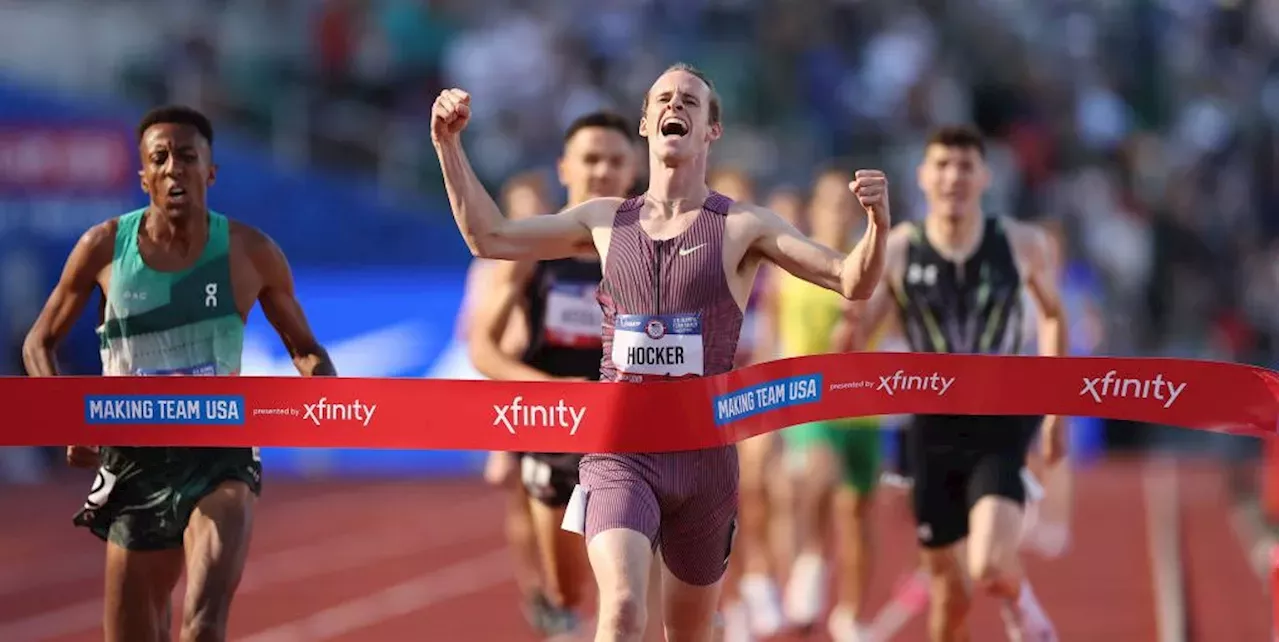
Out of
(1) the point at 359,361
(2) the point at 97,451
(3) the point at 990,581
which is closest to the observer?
(2) the point at 97,451

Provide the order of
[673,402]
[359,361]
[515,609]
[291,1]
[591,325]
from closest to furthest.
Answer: [673,402], [591,325], [515,609], [359,361], [291,1]

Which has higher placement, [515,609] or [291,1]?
[291,1]

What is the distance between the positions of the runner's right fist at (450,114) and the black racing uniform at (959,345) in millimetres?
3313

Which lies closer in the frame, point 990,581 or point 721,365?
point 721,365

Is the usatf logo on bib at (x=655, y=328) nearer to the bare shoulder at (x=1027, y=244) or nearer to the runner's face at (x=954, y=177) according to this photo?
the runner's face at (x=954, y=177)

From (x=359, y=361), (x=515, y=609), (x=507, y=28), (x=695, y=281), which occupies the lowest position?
(x=515, y=609)

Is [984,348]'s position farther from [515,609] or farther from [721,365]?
[515,609]

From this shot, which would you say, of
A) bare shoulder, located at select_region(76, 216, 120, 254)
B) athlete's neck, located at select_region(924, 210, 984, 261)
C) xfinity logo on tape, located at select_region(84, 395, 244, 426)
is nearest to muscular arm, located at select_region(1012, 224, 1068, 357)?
athlete's neck, located at select_region(924, 210, 984, 261)

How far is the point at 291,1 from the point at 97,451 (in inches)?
618

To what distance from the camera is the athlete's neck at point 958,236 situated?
9195mm

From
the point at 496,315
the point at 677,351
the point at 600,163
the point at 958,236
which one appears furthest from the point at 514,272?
Answer: the point at 677,351

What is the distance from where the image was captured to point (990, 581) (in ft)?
28.5

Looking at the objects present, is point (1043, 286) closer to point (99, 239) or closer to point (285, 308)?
point (285, 308)

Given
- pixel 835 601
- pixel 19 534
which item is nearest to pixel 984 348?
pixel 835 601
